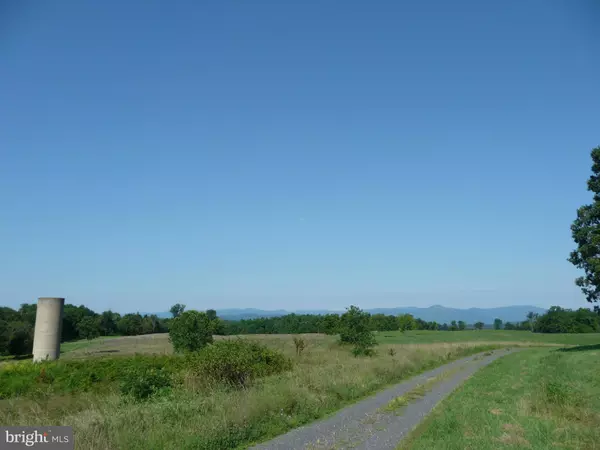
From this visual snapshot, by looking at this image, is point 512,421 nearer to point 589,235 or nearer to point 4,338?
point 589,235

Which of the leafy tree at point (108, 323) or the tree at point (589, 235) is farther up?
the tree at point (589, 235)

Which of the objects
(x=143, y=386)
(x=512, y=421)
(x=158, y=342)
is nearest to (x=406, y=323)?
(x=158, y=342)

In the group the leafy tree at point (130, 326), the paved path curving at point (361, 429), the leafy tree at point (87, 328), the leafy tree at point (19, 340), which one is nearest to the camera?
the paved path curving at point (361, 429)

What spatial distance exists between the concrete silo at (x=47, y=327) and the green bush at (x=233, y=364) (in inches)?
1010

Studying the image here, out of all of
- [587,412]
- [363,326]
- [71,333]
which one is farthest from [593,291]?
[71,333]

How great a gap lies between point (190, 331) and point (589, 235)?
40.0m

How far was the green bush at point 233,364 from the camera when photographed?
70.7 ft

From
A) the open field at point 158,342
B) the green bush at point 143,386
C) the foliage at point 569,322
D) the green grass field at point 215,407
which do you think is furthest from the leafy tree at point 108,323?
the foliage at point 569,322

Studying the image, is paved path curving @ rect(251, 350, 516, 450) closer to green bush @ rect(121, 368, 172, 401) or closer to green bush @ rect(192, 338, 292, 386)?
green bush @ rect(192, 338, 292, 386)

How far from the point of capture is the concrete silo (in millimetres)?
42194

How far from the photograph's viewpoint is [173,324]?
46.1 metres

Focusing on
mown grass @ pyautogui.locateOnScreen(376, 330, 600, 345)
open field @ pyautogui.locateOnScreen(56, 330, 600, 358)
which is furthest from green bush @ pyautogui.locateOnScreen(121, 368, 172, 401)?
mown grass @ pyautogui.locateOnScreen(376, 330, 600, 345)

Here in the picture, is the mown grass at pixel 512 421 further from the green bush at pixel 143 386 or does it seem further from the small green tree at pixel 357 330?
the small green tree at pixel 357 330

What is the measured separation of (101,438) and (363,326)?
118 feet
